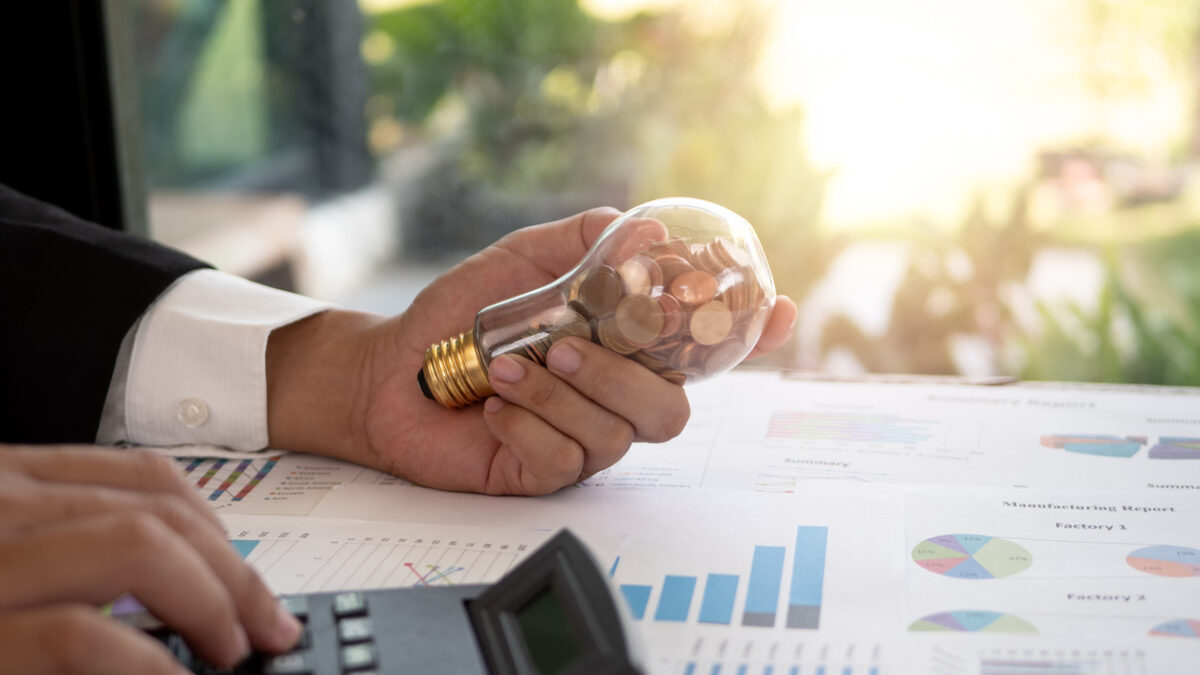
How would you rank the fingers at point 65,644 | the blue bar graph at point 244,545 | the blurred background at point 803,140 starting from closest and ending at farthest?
the fingers at point 65,644 → the blue bar graph at point 244,545 → the blurred background at point 803,140

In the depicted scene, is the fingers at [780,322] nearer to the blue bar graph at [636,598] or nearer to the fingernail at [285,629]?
the blue bar graph at [636,598]

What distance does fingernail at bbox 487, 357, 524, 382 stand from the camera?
67cm

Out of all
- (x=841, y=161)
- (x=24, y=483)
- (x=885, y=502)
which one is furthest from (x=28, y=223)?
(x=841, y=161)

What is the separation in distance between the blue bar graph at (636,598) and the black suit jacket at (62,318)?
411mm

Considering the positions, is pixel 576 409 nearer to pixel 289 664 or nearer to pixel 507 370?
pixel 507 370

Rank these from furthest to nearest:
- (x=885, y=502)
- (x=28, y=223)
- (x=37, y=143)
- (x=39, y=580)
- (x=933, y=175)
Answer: (x=933, y=175), (x=37, y=143), (x=28, y=223), (x=885, y=502), (x=39, y=580)

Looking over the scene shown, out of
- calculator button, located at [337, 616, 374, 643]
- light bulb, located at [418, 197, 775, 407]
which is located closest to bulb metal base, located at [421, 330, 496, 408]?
light bulb, located at [418, 197, 775, 407]

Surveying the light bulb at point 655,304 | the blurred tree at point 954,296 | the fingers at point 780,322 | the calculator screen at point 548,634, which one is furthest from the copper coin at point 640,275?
the blurred tree at point 954,296

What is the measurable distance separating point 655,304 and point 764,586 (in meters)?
0.18

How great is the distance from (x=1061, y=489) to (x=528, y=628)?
38 cm

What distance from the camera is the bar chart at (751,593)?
54 centimetres

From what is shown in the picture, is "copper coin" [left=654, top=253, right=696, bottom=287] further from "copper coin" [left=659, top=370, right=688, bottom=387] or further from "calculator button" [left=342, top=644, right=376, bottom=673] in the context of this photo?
"calculator button" [left=342, top=644, right=376, bottom=673]

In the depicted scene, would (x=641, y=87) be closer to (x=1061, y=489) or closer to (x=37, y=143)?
(x=37, y=143)

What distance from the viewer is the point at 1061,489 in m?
0.69
